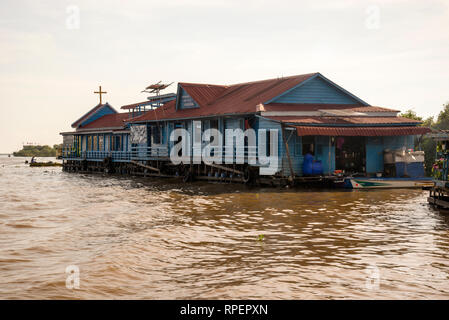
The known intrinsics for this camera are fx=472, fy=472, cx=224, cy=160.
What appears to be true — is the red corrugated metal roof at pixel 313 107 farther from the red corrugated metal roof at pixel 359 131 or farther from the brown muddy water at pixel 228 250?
the brown muddy water at pixel 228 250

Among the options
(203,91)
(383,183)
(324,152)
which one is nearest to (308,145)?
(324,152)

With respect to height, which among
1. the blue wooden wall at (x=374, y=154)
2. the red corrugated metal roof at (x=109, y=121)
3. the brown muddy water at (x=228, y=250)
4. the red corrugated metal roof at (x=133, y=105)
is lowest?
the brown muddy water at (x=228, y=250)

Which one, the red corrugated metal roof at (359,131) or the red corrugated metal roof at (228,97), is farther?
the red corrugated metal roof at (228,97)

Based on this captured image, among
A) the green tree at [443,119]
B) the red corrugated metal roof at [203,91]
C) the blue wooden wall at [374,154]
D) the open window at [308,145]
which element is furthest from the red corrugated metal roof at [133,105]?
the green tree at [443,119]

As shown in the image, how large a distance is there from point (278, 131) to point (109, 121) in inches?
1165

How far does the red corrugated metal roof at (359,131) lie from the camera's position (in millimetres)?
24469

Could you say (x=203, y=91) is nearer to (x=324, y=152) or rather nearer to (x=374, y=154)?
(x=324, y=152)

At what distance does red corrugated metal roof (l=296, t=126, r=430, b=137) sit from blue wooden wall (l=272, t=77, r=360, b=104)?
4.82 m

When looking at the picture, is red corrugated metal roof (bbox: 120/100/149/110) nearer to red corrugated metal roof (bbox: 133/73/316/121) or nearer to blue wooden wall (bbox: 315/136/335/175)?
red corrugated metal roof (bbox: 133/73/316/121)

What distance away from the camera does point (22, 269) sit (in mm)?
9531

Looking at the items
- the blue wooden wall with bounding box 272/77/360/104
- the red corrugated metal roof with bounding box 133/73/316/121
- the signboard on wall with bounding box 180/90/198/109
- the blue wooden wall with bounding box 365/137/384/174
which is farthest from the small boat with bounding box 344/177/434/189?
the signboard on wall with bounding box 180/90/198/109

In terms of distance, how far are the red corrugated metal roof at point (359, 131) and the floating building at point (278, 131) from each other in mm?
51
